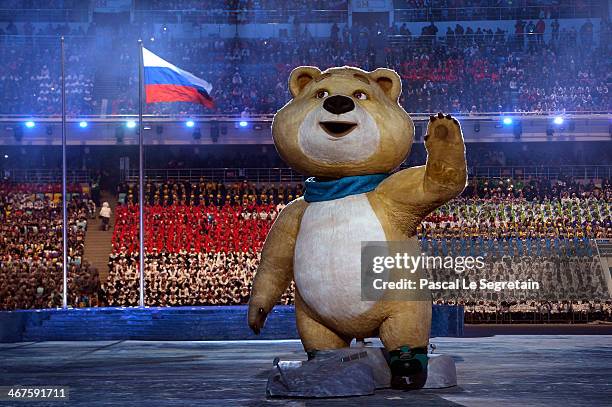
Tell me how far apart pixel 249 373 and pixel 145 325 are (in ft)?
20.3

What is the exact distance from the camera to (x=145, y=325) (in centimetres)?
1340

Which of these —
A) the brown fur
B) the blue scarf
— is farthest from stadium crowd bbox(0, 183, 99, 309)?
the blue scarf

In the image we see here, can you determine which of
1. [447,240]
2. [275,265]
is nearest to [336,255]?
[275,265]

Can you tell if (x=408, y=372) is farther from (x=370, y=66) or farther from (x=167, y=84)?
(x=370, y=66)

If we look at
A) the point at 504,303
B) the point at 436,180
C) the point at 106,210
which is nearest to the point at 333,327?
the point at 436,180

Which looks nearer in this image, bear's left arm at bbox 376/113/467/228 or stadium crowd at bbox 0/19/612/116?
bear's left arm at bbox 376/113/467/228

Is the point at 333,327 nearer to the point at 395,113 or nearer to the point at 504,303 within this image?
the point at 395,113

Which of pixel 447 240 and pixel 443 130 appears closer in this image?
pixel 443 130

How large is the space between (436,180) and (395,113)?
0.74 meters

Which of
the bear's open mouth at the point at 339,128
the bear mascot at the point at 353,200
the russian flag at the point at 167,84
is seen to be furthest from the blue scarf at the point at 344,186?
the russian flag at the point at 167,84

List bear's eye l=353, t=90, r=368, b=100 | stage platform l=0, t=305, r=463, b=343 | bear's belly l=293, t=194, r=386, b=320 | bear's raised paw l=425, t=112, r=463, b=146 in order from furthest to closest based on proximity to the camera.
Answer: stage platform l=0, t=305, r=463, b=343
bear's eye l=353, t=90, r=368, b=100
bear's belly l=293, t=194, r=386, b=320
bear's raised paw l=425, t=112, r=463, b=146

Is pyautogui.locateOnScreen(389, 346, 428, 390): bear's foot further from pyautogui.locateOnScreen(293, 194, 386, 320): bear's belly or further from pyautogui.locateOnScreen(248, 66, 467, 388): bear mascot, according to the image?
pyautogui.locateOnScreen(293, 194, 386, 320): bear's belly

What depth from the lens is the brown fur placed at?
21.6ft

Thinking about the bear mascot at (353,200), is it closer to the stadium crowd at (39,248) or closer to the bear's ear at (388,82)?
the bear's ear at (388,82)
